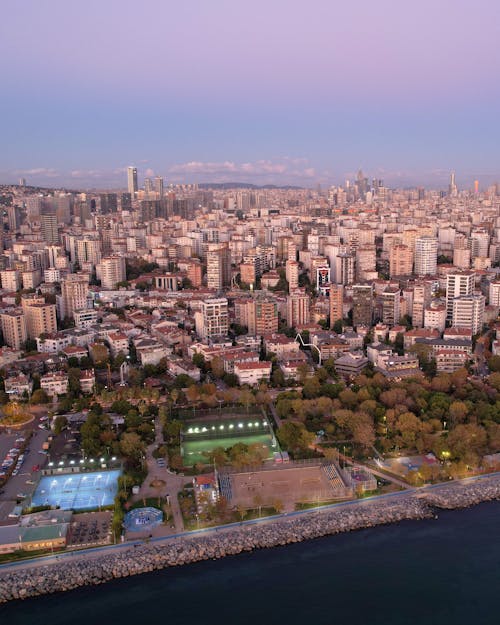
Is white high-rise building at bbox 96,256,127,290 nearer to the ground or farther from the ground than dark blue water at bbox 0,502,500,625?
farther from the ground

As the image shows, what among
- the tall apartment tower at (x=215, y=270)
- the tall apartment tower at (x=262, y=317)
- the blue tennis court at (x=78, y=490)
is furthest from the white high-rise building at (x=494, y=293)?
the blue tennis court at (x=78, y=490)

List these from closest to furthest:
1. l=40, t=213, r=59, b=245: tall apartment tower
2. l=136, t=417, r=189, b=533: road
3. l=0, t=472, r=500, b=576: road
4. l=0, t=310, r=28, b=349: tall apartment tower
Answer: l=0, t=472, r=500, b=576: road, l=136, t=417, r=189, b=533: road, l=0, t=310, r=28, b=349: tall apartment tower, l=40, t=213, r=59, b=245: tall apartment tower

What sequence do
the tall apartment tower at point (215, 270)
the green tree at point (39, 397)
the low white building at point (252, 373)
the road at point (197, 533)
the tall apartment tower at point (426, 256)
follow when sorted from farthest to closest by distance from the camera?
the tall apartment tower at point (426, 256) → the tall apartment tower at point (215, 270) → the low white building at point (252, 373) → the green tree at point (39, 397) → the road at point (197, 533)

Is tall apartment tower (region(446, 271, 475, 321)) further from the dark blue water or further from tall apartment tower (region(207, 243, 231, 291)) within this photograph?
the dark blue water

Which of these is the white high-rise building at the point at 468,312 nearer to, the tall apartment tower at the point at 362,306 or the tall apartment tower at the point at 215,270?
the tall apartment tower at the point at 362,306

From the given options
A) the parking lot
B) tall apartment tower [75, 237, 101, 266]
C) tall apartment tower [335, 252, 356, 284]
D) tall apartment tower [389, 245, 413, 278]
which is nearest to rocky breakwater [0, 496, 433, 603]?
the parking lot

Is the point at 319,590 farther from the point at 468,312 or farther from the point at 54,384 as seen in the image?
the point at 468,312
